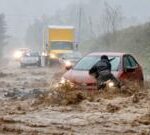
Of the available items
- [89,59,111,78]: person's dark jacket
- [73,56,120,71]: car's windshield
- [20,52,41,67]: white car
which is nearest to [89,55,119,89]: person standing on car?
[89,59,111,78]: person's dark jacket

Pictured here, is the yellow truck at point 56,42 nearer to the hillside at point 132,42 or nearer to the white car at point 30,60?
the white car at point 30,60

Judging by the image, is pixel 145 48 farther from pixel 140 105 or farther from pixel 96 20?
pixel 96 20

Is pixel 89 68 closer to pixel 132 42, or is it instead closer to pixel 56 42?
pixel 56 42

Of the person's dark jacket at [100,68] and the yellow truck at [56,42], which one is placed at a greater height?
the yellow truck at [56,42]

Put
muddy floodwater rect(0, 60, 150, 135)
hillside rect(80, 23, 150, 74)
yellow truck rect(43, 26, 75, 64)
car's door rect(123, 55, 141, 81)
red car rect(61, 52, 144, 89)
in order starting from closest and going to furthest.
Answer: muddy floodwater rect(0, 60, 150, 135) → red car rect(61, 52, 144, 89) → car's door rect(123, 55, 141, 81) → yellow truck rect(43, 26, 75, 64) → hillside rect(80, 23, 150, 74)

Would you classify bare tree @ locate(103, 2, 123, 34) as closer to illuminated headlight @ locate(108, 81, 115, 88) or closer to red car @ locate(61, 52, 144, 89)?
red car @ locate(61, 52, 144, 89)

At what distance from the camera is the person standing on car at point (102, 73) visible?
1748 cm

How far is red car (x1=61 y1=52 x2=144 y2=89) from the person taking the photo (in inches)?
693

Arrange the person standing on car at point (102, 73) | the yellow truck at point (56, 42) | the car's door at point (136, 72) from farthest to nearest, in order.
Answer: the yellow truck at point (56, 42), the car's door at point (136, 72), the person standing on car at point (102, 73)

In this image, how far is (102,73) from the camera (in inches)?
688

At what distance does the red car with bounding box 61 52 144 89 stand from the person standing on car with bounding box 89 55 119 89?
15 cm

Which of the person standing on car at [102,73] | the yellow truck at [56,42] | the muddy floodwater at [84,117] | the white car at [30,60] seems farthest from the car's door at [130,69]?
the white car at [30,60]

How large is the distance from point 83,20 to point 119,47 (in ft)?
224

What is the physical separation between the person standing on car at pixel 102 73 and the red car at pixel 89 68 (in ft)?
0.48
